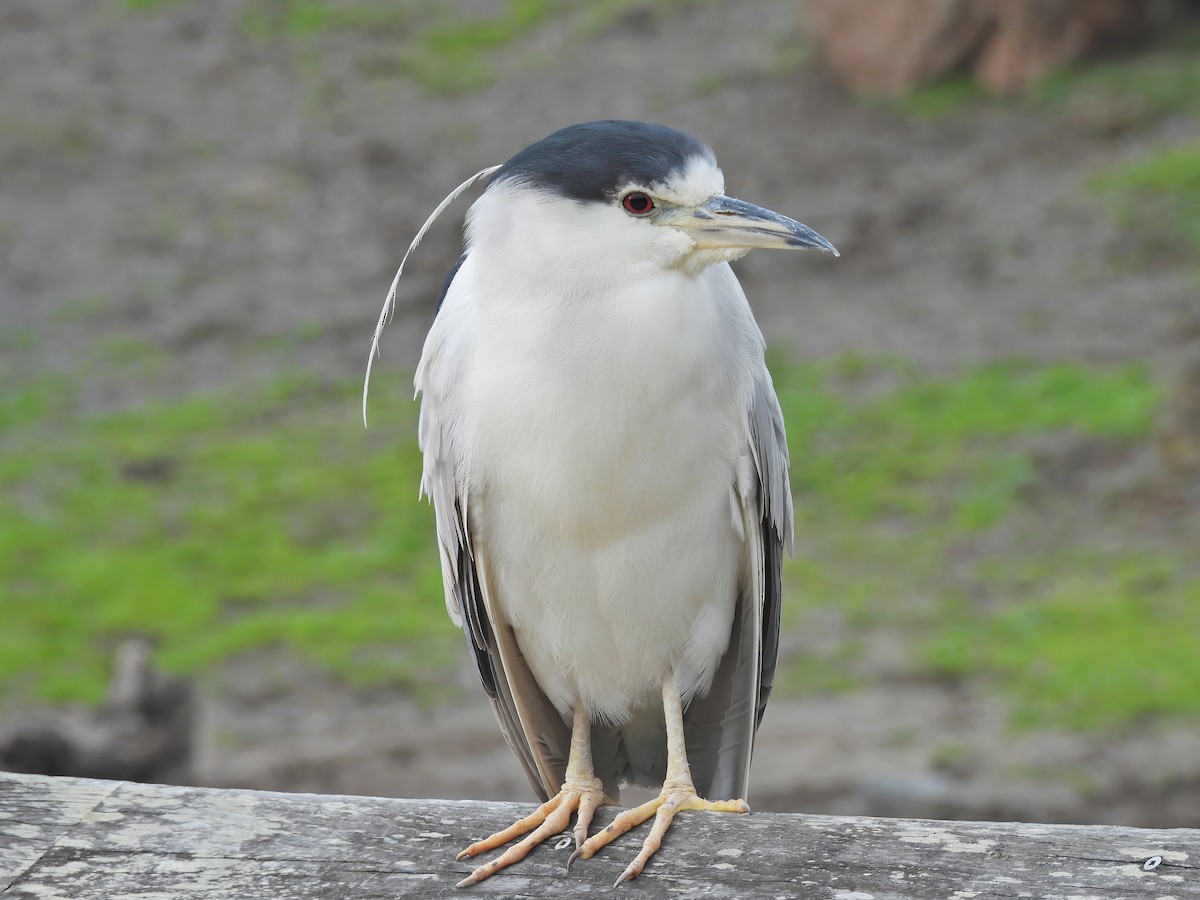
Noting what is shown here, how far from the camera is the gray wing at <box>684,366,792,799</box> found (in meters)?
3.39

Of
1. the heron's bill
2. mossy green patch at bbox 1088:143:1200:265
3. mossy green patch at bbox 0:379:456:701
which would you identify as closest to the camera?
the heron's bill

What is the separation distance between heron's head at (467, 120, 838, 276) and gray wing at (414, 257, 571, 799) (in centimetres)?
38

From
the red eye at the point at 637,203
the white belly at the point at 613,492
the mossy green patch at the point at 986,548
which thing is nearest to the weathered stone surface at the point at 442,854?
the white belly at the point at 613,492

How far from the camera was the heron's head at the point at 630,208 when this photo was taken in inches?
110

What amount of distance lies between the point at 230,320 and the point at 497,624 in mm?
12087

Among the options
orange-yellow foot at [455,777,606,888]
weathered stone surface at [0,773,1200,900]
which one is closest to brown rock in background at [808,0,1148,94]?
orange-yellow foot at [455,777,606,888]

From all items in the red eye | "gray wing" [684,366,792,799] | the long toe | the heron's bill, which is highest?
the red eye

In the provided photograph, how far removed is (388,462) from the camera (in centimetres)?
1267

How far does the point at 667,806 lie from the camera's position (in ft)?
8.79

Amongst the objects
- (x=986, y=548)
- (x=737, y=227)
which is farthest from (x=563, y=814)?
(x=986, y=548)

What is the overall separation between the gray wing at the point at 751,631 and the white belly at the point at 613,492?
0.06m

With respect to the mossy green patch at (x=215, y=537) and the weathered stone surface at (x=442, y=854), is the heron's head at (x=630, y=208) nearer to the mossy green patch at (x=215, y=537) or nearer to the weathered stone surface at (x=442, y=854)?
the weathered stone surface at (x=442, y=854)

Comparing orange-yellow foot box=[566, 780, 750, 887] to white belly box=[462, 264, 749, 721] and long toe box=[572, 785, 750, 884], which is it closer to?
long toe box=[572, 785, 750, 884]

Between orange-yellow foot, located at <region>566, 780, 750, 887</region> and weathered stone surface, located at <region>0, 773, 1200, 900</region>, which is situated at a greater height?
orange-yellow foot, located at <region>566, 780, 750, 887</region>
